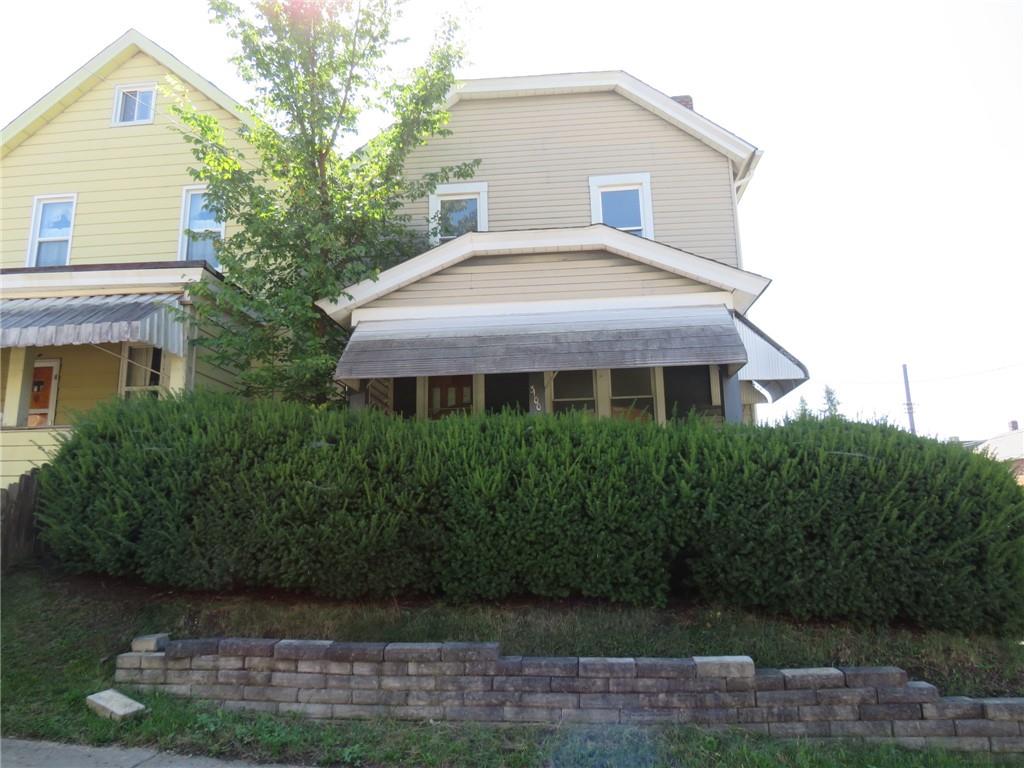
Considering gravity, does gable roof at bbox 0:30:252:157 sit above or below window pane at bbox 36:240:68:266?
above

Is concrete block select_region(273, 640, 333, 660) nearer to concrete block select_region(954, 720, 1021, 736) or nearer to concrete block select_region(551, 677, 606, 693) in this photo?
concrete block select_region(551, 677, 606, 693)

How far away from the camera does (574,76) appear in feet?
38.2

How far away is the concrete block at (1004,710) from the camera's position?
4.50 m

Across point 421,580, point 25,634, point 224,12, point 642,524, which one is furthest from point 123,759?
point 224,12

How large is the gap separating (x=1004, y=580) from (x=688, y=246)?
7055 mm

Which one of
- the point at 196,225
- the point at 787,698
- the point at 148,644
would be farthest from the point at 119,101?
the point at 787,698

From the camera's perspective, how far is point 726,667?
4660mm

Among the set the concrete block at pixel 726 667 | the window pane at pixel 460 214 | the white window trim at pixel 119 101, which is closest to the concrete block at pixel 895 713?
the concrete block at pixel 726 667

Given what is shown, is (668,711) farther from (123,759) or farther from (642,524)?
(123,759)

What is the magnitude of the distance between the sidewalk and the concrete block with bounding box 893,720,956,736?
4144 millimetres

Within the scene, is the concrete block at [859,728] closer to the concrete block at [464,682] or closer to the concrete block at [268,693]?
the concrete block at [464,682]

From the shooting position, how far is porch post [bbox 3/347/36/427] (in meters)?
9.16

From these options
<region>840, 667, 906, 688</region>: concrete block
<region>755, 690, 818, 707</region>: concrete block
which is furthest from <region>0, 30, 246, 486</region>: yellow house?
<region>840, 667, 906, 688</region>: concrete block

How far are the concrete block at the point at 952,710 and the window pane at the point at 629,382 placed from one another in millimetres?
6016
